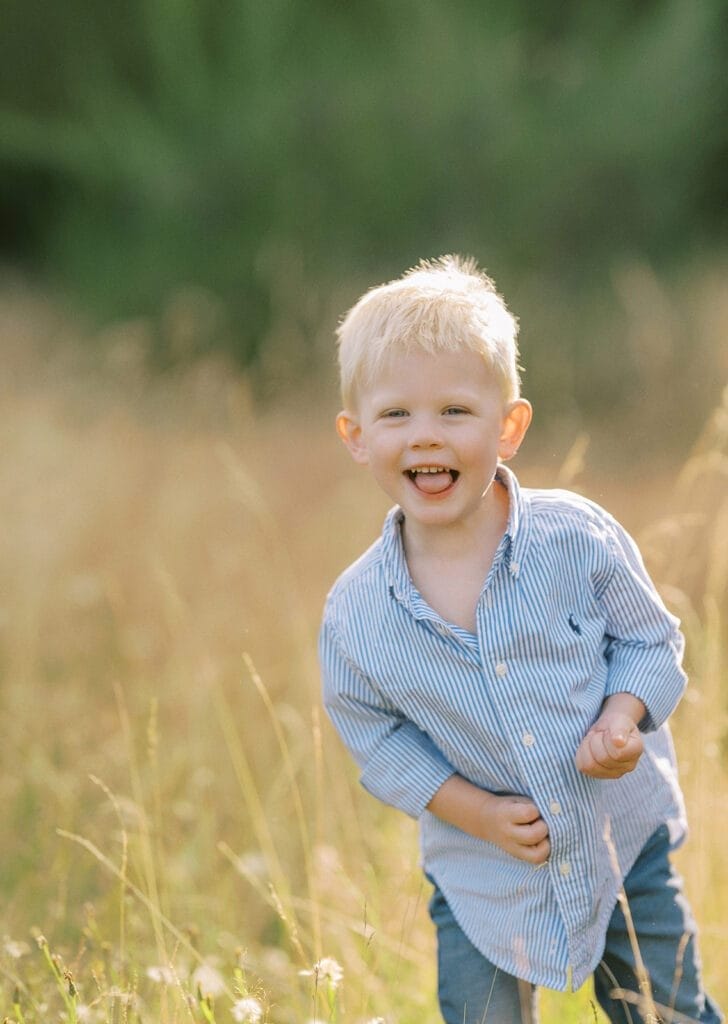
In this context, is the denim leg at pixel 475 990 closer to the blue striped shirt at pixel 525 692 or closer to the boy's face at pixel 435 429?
the blue striped shirt at pixel 525 692

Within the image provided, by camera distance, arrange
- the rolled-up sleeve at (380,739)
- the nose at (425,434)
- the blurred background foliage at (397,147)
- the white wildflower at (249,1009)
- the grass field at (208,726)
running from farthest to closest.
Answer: the blurred background foliage at (397,147)
the grass field at (208,726)
the rolled-up sleeve at (380,739)
the nose at (425,434)
the white wildflower at (249,1009)

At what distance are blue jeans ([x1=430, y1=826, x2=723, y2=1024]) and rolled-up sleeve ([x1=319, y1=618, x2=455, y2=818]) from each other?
264 millimetres

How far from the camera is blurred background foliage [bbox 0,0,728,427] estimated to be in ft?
36.8

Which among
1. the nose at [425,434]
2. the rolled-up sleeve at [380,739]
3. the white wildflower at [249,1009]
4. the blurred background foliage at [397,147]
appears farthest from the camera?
the blurred background foliage at [397,147]

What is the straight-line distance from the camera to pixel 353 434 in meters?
1.94

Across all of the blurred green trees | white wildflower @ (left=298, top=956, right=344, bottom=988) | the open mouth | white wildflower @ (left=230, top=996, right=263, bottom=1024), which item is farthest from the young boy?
the blurred green trees

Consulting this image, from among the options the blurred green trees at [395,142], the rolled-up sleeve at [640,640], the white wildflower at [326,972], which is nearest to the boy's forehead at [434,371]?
the rolled-up sleeve at [640,640]

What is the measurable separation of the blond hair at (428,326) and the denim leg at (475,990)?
2.74ft

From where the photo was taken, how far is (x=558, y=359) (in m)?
8.59

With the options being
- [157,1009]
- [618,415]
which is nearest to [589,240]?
[618,415]

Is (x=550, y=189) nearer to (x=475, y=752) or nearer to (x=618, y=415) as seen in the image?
(x=618, y=415)

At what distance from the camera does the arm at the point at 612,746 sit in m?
1.72

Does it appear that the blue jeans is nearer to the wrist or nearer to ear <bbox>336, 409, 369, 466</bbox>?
the wrist

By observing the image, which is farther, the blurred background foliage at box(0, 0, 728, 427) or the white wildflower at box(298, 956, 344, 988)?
the blurred background foliage at box(0, 0, 728, 427)
